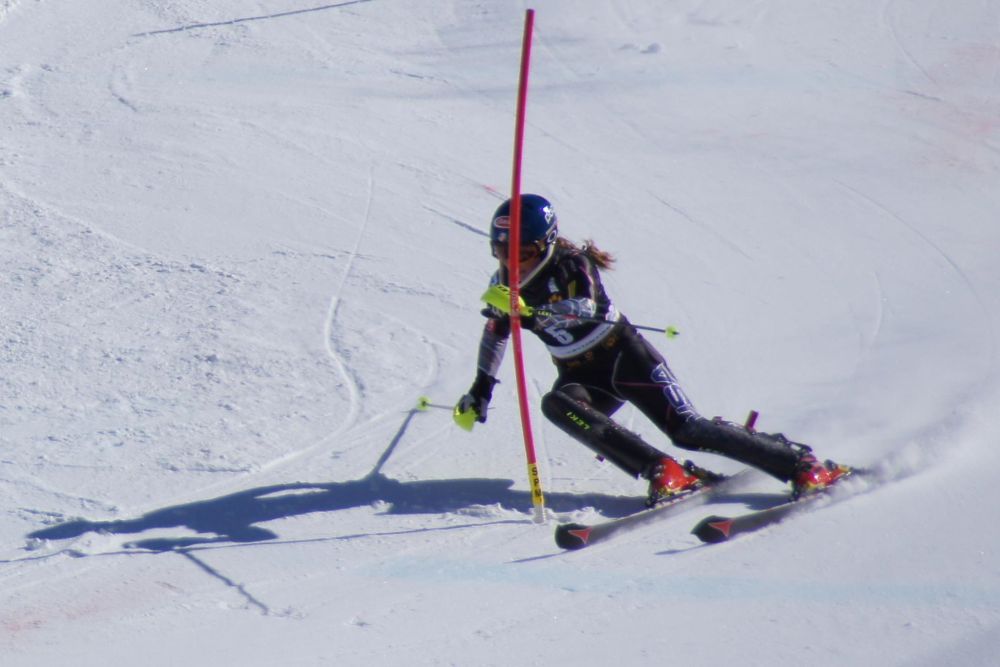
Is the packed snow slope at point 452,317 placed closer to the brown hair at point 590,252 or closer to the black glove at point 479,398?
the black glove at point 479,398

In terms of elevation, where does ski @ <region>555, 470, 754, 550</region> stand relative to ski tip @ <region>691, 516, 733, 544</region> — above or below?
below

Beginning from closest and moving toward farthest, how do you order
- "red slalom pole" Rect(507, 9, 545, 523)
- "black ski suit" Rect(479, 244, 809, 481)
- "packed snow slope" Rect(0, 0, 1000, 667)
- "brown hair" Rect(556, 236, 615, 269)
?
"packed snow slope" Rect(0, 0, 1000, 667) → "red slalom pole" Rect(507, 9, 545, 523) → "black ski suit" Rect(479, 244, 809, 481) → "brown hair" Rect(556, 236, 615, 269)

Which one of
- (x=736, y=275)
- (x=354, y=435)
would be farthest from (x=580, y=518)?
(x=736, y=275)

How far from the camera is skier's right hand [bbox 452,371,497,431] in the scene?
20.2ft

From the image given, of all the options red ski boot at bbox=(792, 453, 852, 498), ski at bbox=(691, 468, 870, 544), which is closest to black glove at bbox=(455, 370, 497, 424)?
ski at bbox=(691, 468, 870, 544)

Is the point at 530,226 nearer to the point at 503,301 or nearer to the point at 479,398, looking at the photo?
the point at 503,301

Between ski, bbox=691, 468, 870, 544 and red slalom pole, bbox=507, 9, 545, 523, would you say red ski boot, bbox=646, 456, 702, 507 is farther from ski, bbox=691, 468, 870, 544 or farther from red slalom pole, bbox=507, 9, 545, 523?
red slalom pole, bbox=507, 9, 545, 523

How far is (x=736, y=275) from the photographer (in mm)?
8875

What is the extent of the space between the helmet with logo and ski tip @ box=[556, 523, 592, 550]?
133 cm

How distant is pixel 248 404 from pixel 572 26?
7458 mm

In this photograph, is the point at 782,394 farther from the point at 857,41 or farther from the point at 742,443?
the point at 857,41

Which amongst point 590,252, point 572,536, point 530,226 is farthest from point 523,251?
point 572,536

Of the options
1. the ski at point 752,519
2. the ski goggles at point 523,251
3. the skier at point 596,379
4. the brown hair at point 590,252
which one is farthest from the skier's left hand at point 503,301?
the ski at point 752,519

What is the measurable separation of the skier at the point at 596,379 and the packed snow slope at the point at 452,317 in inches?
9.1
